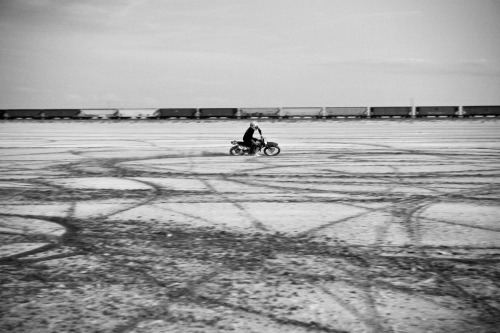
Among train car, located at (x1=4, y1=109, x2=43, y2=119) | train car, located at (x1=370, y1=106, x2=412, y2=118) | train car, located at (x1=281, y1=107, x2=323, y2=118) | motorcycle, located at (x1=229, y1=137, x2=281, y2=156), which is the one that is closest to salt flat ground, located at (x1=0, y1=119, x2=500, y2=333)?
motorcycle, located at (x1=229, y1=137, x2=281, y2=156)

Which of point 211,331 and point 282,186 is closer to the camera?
point 211,331

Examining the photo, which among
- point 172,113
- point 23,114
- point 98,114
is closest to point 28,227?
point 172,113

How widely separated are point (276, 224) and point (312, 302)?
2.64 m

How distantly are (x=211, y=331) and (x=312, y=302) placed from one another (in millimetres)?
1005

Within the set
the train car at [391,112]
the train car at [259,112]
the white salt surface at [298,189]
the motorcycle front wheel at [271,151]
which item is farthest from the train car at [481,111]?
the motorcycle front wheel at [271,151]

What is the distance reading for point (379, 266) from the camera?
490 centimetres

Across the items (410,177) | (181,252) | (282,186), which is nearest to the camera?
(181,252)

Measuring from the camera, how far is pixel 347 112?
5038cm

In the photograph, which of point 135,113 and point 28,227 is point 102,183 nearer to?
point 28,227

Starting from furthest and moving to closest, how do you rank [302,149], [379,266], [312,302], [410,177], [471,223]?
[302,149]
[410,177]
[471,223]
[379,266]
[312,302]

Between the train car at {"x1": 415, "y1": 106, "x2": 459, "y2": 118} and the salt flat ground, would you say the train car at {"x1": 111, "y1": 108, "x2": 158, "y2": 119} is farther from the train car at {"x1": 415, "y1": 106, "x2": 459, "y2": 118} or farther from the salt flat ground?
the salt flat ground

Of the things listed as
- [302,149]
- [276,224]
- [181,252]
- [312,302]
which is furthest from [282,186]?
[302,149]

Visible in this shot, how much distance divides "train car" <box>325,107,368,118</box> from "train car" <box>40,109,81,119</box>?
2985 cm

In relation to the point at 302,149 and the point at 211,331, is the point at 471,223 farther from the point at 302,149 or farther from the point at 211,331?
the point at 302,149
